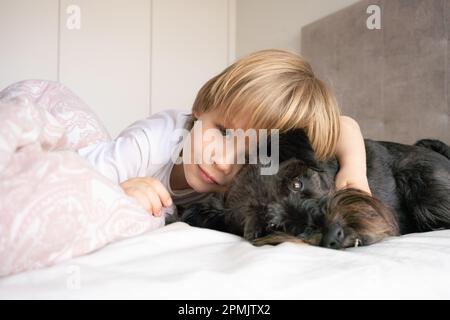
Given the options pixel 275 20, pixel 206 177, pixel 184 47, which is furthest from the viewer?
pixel 184 47

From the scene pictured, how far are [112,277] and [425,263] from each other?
0.71 m

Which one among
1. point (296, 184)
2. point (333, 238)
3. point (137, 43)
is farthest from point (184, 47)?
point (333, 238)

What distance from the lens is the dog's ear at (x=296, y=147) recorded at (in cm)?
155

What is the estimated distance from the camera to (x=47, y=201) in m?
0.86

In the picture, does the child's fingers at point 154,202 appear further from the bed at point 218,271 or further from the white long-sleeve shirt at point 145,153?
the white long-sleeve shirt at point 145,153

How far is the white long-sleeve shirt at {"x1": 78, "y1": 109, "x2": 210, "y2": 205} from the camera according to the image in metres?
1.81

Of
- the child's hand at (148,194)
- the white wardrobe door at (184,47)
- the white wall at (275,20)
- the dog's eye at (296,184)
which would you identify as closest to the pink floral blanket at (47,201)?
the child's hand at (148,194)

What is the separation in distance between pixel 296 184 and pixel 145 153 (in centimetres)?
78

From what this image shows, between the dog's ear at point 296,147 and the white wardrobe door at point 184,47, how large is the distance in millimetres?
3723

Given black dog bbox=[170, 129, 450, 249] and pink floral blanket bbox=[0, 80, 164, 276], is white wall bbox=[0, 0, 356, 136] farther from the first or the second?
pink floral blanket bbox=[0, 80, 164, 276]

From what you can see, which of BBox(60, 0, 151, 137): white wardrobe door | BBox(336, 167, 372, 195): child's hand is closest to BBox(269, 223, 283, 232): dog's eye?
BBox(336, 167, 372, 195): child's hand

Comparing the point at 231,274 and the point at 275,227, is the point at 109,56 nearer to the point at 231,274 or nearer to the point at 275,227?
the point at 275,227

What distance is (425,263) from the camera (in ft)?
3.20

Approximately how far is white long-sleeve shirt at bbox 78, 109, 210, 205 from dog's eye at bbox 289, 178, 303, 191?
1.89 feet
